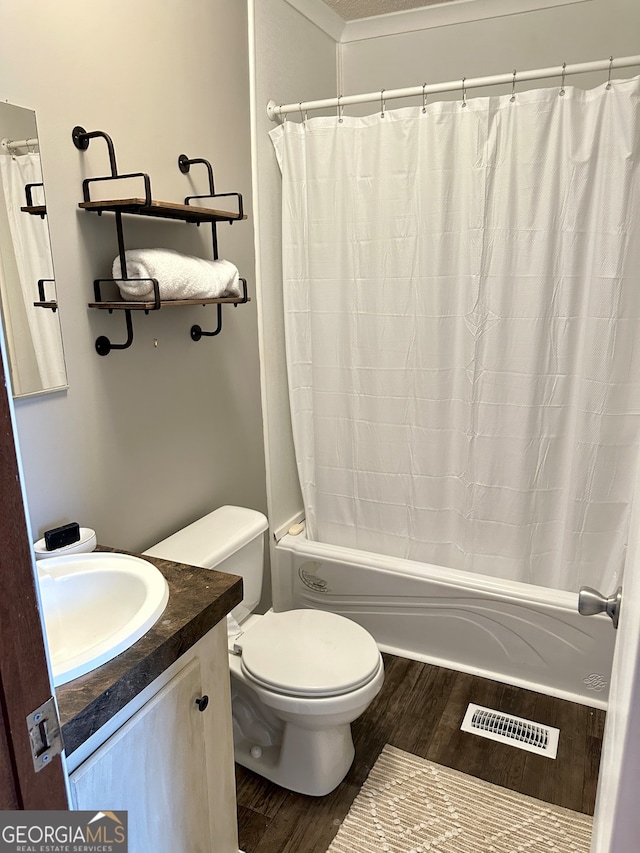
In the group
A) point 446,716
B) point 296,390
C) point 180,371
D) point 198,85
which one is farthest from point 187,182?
point 446,716

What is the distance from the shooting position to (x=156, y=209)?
1560 mm

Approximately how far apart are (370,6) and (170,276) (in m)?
1.59

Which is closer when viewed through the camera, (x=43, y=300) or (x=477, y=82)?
(x=43, y=300)

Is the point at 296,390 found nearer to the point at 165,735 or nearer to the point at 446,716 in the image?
the point at 446,716

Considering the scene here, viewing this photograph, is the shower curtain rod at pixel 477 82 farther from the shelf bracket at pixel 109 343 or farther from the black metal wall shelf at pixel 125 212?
the shelf bracket at pixel 109 343

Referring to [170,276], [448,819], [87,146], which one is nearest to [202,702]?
[448,819]

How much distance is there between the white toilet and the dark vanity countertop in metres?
0.35

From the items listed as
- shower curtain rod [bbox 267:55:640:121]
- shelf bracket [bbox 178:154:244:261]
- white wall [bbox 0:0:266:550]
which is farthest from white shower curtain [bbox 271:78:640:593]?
shelf bracket [bbox 178:154:244:261]

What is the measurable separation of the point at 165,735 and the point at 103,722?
22 cm

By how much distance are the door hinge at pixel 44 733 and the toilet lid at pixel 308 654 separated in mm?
1071

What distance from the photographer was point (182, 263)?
5.43 feet

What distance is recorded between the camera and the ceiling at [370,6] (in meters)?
2.35

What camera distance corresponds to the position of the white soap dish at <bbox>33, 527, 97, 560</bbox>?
56.1 inches

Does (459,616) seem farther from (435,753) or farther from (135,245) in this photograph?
(135,245)
